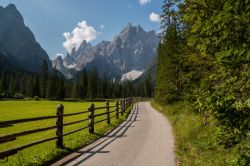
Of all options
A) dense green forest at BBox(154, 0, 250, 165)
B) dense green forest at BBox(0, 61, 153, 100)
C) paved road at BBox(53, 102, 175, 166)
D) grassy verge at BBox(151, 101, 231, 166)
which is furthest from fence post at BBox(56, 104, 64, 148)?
dense green forest at BBox(0, 61, 153, 100)

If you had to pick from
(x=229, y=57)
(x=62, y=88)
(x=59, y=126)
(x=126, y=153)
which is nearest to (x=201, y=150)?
(x=126, y=153)

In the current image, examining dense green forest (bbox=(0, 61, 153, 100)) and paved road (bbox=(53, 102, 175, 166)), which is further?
dense green forest (bbox=(0, 61, 153, 100))

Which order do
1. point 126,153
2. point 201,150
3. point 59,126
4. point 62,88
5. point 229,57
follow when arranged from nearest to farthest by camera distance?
point 229,57 → point 201,150 → point 126,153 → point 59,126 → point 62,88

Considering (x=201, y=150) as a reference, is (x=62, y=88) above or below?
above

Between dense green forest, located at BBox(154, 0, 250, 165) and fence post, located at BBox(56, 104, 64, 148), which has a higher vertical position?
dense green forest, located at BBox(154, 0, 250, 165)

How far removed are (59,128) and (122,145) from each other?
2.93 meters

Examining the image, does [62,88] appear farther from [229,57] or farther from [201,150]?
[229,57]

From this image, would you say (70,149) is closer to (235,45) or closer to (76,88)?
(235,45)

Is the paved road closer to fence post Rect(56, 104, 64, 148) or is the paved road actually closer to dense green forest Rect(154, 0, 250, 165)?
fence post Rect(56, 104, 64, 148)

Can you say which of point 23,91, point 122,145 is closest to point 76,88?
point 23,91

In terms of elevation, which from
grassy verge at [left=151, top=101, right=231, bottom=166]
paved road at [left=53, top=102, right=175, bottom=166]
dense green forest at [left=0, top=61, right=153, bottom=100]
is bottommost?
paved road at [left=53, top=102, right=175, bottom=166]

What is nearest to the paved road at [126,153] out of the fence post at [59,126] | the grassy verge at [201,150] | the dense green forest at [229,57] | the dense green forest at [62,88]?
the grassy verge at [201,150]

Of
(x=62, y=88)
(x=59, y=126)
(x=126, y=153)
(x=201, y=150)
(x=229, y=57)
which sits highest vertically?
(x=62, y=88)

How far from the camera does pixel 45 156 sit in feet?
32.5
